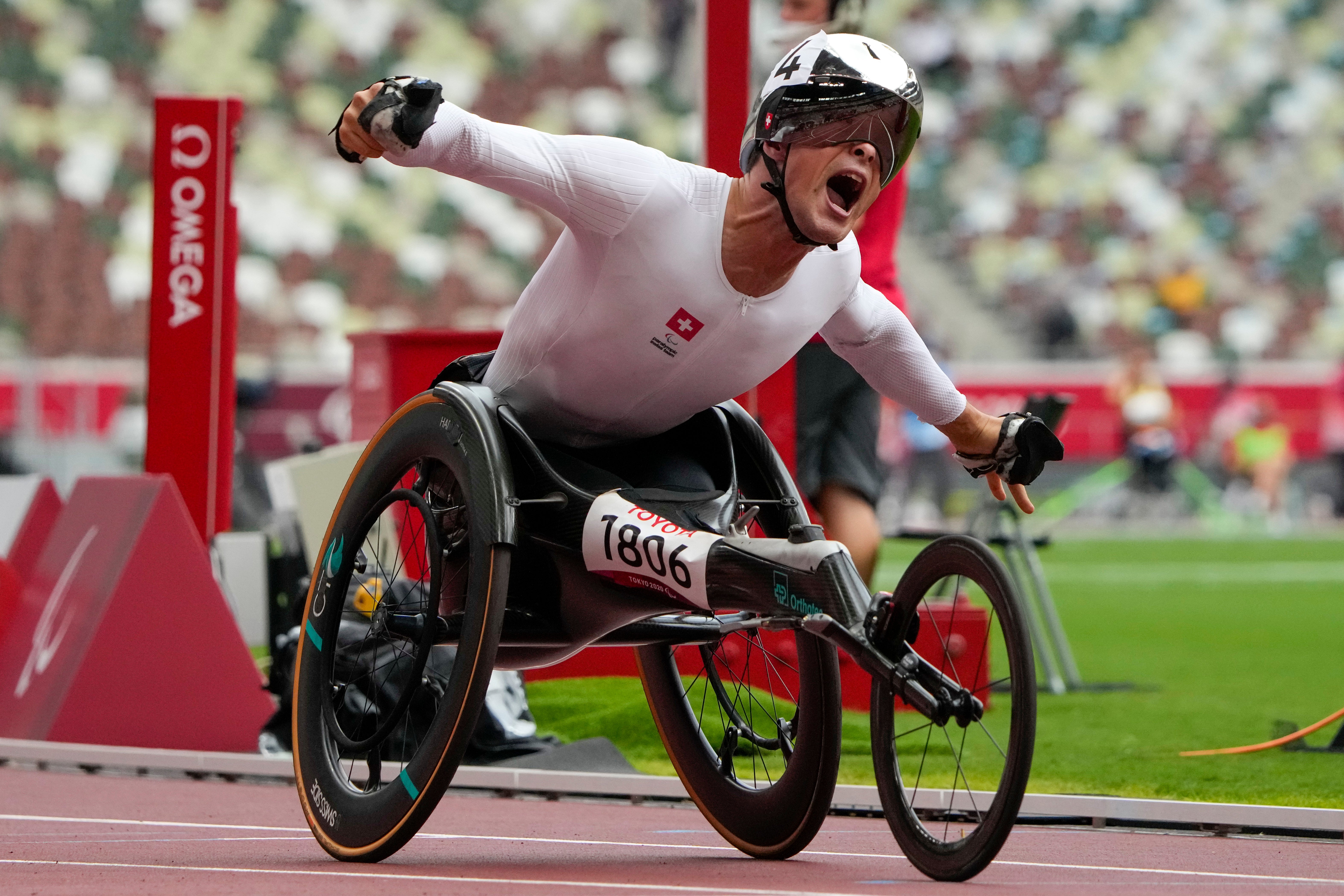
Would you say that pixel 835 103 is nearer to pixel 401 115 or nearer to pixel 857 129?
pixel 857 129

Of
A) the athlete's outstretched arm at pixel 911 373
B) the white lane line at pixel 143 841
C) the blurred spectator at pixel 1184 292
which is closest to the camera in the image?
the athlete's outstretched arm at pixel 911 373

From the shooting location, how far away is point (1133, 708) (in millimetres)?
7250

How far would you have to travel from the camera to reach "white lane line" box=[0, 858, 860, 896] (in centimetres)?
321

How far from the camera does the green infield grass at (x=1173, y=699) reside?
5.27 m

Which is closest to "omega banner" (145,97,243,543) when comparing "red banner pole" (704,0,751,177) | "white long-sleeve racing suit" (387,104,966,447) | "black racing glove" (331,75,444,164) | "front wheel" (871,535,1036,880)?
"red banner pole" (704,0,751,177)

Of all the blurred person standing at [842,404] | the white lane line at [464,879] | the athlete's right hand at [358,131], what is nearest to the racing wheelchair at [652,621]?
the white lane line at [464,879]

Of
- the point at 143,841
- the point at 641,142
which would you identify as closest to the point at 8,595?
the point at 143,841

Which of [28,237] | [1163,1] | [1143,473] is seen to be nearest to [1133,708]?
[1143,473]

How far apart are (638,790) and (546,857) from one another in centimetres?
127

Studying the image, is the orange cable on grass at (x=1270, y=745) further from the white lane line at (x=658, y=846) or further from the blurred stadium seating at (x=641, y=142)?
the blurred stadium seating at (x=641, y=142)

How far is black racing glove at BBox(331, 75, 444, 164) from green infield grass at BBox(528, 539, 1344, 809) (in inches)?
105

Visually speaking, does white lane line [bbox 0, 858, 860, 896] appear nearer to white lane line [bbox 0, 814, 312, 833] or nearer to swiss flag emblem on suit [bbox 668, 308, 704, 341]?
white lane line [bbox 0, 814, 312, 833]

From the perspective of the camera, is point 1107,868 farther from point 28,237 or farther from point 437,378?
point 28,237

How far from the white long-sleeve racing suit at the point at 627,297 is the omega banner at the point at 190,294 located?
3.33 metres
